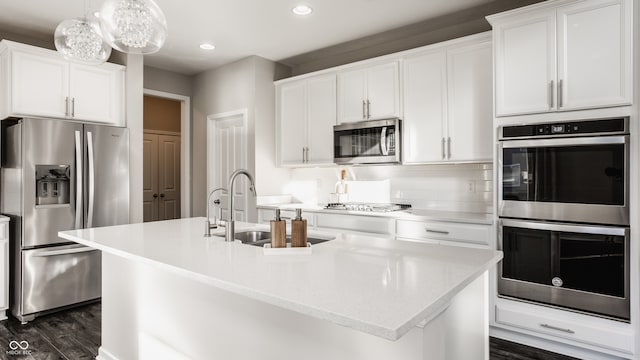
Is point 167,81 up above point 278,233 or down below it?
above

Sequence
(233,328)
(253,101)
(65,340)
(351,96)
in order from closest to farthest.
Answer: (233,328) → (65,340) → (351,96) → (253,101)

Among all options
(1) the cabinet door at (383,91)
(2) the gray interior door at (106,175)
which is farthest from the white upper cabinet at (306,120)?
(2) the gray interior door at (106,175)

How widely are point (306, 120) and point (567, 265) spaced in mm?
2823

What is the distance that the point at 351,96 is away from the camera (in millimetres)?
3842

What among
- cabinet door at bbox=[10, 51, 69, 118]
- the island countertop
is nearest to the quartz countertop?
the island countertop

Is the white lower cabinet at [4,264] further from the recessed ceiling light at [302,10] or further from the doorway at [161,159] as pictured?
the recessed ceiling light at [302,10]

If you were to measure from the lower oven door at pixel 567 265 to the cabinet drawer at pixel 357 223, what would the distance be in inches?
37.3

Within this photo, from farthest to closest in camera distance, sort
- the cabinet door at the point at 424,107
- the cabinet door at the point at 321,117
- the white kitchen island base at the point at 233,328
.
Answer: the cabinet door at the point at 321,117 → the cabinet door at the point at 424,107 → the white kitchen island base at the point at 233,328

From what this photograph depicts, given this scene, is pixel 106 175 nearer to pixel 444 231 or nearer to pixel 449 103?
pixel 444 231

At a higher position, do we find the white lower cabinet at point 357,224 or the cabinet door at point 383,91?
the cabinet door at point 383,91

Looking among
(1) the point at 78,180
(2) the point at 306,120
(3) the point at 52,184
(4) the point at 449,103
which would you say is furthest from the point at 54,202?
(4) the point at 449,103

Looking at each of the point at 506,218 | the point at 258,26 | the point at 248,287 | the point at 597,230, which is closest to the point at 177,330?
the point at 248,287

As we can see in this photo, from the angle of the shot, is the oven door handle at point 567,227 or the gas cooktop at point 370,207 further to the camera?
the gas cooktop at point 370,207

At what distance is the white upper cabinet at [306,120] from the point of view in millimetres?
4039
